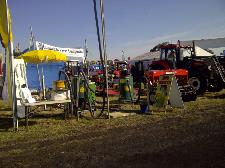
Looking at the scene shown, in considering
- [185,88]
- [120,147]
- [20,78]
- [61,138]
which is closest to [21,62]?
[20,78]

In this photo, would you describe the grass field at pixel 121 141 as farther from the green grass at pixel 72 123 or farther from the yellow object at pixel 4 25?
the yellow object at pixel 4 25

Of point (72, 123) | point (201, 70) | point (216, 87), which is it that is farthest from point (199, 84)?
point (72, 123)

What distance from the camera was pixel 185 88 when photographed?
47.8ft

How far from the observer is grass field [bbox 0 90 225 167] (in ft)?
20.0

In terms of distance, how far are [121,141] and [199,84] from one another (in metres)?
10.2

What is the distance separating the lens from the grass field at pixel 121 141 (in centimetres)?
608

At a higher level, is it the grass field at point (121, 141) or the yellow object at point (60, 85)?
the yellow object at point (60, 85)

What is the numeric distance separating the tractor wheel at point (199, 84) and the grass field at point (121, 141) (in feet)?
16.5

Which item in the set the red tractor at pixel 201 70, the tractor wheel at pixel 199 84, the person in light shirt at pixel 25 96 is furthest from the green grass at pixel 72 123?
the red tractor at pixel 201 70

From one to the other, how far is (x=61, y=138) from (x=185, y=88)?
301 inches

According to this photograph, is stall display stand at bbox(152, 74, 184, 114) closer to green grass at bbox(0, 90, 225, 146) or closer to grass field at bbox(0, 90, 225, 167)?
green grass at bbox(0, 90, 225, 146)

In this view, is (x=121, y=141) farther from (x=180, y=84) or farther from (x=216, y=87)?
(x=216, y=87)

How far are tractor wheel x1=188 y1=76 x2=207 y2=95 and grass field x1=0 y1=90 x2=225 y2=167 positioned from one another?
198 inches

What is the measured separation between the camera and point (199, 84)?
16859 millimetres
